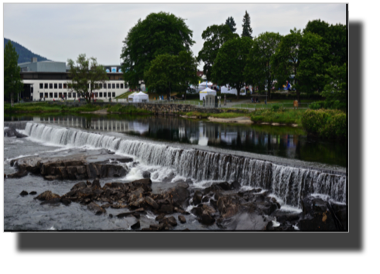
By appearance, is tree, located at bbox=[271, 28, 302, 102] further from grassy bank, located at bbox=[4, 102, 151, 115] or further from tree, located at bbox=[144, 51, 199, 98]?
grassy bank, located at bbox=[4, 102, 151, 115]

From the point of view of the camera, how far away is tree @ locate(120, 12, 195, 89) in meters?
79.2

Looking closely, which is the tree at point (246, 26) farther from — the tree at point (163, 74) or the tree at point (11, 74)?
the tree at point (11, 74)

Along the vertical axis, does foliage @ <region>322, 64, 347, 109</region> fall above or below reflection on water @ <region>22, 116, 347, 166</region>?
above

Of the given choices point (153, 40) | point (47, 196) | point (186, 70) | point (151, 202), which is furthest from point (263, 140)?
point (153, 40)

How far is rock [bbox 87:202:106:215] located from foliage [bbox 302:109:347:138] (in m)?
19.7

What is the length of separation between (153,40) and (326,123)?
179 ft

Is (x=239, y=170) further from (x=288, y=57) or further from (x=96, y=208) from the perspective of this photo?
(x=288, y=57)

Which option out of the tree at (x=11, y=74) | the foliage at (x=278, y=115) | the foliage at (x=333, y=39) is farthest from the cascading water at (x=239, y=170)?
the tree at (x=11, y=74)

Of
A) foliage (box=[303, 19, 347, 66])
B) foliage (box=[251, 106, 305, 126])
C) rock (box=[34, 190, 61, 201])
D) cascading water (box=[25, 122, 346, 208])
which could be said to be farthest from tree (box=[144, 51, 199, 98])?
rock (box=[34, 190, 61, 201])

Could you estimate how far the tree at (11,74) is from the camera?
239 feet

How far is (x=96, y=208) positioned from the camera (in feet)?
58.7
